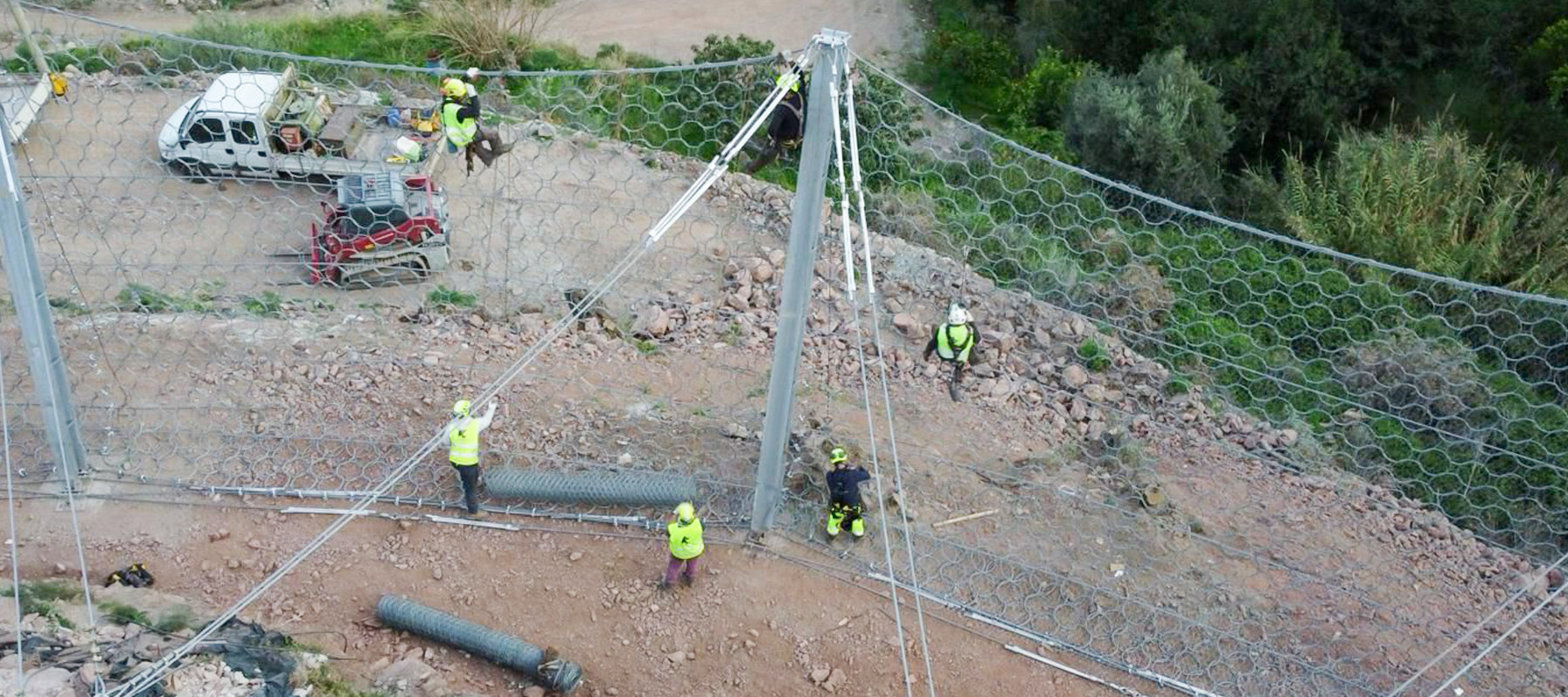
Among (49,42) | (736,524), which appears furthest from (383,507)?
(49,42)

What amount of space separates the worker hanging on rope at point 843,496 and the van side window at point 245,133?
6984 mm

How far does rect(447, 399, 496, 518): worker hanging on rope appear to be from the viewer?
6.86 m

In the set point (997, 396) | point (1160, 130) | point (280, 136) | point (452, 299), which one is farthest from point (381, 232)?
point (1160, 130)

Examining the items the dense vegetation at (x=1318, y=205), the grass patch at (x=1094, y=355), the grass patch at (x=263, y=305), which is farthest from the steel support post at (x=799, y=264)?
the grass patch at (x=263, y=305)

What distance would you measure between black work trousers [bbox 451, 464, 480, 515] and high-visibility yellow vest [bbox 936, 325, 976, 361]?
273 cm

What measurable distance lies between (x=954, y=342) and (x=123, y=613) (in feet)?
15.1

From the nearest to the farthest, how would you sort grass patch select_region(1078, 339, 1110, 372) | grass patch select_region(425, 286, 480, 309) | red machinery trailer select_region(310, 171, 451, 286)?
grass patch select_region(1078, 339, 1110, 372) → grass patch select_region(425, 286, 480, 309) → red machinery trailer select_region(310, 171, 451, 286)

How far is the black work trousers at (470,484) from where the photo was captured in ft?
23.1

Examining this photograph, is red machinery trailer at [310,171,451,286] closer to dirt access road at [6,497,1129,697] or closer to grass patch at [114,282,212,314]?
grass patch at [114,282,212,314]

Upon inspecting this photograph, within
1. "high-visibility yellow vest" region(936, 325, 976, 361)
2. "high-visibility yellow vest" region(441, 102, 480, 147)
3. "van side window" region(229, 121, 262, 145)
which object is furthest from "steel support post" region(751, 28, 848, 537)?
"van side window" region(229, 121, 262, 145)

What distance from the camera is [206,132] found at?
37.1ft

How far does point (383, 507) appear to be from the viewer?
734 centimetres

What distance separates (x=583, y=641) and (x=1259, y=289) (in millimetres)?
5672

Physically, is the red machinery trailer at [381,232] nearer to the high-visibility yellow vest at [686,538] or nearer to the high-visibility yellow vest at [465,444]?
the high-visibility yellow vest at [465,444]
